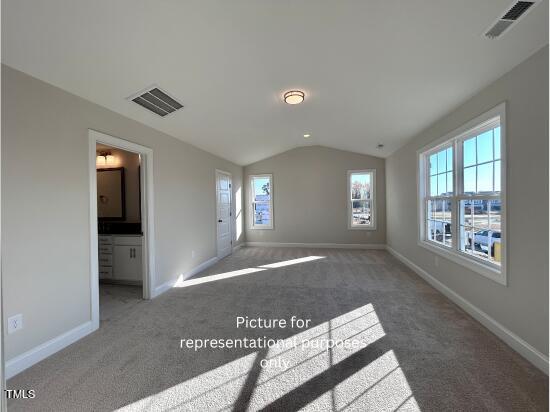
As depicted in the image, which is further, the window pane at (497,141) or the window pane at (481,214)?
the window pane at (481,214)

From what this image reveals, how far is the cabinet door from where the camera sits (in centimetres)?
405

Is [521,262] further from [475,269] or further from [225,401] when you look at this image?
[225,401]

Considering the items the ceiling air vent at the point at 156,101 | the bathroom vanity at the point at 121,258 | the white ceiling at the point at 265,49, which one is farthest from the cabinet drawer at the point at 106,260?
the ceiling air vent at the point at 156,101

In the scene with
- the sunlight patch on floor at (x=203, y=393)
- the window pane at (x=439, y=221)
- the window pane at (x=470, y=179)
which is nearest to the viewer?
the sunlight patch on floor at (x=203, y=393)

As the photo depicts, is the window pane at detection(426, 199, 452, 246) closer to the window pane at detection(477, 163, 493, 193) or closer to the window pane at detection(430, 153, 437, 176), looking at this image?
the window pane at detection(430, 153, 437, 176)

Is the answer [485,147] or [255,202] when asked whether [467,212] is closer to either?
[485,147]

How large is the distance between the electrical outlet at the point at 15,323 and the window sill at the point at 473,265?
159 inches

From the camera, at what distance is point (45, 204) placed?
233 centimetres

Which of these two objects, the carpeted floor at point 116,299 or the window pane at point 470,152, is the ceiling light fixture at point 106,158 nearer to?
the carpeted floor at point 116,299

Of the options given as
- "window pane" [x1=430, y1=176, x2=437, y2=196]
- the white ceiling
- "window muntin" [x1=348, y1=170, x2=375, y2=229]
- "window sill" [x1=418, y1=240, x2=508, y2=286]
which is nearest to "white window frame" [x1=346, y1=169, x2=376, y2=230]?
"window muntin" [x1=348, y1=170, x2=375, y2=229]

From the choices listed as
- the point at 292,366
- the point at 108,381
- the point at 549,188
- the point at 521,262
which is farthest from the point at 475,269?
the point at 108,381

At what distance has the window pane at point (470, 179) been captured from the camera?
3010 millimetres

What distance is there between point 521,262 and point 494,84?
1.62 m

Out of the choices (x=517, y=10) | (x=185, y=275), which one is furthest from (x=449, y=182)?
(x=185, y=275)
